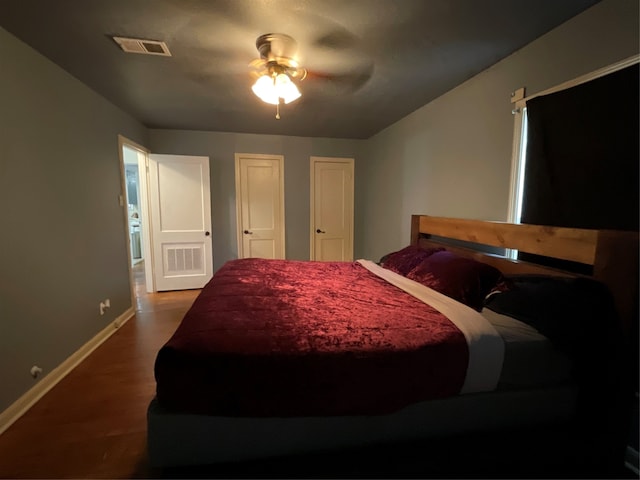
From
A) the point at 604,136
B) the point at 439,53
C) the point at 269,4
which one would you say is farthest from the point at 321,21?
the point at 604,136

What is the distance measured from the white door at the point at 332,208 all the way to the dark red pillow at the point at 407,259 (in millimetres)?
2138

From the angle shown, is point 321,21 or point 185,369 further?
point 321,21

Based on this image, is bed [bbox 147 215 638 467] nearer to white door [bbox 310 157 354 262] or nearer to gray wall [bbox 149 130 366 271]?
gray wall [bbox 149 130 366 271]

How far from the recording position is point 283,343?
1.38m

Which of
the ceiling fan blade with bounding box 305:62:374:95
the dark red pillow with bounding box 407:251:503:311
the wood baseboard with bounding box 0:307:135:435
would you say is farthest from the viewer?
the ceiling fan blade with bounding box 305:62:374:95

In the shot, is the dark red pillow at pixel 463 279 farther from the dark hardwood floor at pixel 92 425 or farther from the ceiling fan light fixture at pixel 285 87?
the dark hardwood floor at pixel 92 425

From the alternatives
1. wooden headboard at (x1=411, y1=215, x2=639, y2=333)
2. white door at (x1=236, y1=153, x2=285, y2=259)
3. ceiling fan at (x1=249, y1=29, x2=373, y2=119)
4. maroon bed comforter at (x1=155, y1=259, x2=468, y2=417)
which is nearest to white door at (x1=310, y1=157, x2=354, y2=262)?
white door at (x1=236, y1=153, x2=285, y2=259)

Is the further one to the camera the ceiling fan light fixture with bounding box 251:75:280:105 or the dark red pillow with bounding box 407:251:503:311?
the ceiling fan light fixture with bounding box 251:75:280:105

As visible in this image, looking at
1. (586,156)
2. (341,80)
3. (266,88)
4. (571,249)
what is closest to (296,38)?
(266,88)

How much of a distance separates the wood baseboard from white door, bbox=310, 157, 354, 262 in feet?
9.91

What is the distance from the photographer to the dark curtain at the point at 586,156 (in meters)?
1.48

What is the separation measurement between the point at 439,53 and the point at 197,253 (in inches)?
155

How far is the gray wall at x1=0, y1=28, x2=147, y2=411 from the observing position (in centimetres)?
188

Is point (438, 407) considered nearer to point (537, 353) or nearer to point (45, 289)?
point (537, 353)
